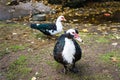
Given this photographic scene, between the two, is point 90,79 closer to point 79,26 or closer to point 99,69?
point 99,69

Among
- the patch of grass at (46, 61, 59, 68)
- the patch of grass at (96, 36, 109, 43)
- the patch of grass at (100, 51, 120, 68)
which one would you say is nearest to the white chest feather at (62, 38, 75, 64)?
the patch of grass at (46, 61, 59, 68)

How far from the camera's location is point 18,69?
7.48 metres

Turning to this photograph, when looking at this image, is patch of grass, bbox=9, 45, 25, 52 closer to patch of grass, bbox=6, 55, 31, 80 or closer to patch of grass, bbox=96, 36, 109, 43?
patch of grass, bbox=6, 55, 31, 80

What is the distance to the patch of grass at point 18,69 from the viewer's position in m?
7.25

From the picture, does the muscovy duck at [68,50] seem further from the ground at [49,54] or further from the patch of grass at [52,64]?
the patch of grass at [52,64]

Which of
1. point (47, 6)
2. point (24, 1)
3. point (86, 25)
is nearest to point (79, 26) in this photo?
point (86, 25)

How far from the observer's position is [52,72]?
723 cm

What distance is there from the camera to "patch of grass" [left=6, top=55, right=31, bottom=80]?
286 inches

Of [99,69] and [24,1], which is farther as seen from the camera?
[24,1]

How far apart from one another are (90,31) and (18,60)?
10.9ft

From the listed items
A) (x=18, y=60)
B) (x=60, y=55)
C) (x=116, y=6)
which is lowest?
(x=116, y=6)

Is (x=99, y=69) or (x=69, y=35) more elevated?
(x=69, y=35)

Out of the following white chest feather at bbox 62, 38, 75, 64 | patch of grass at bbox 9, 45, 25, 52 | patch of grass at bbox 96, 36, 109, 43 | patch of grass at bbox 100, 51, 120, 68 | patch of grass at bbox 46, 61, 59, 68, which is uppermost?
white chest feather at bbox 62, 38, 75, 64

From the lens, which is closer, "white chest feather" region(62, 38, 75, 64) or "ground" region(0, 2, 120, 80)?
"white chest feather" region(62, 38, 75, 64)
